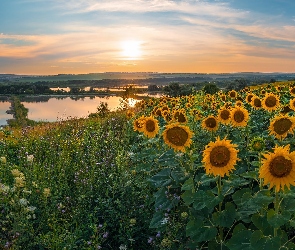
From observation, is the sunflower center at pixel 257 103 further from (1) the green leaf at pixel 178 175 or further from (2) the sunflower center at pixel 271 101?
(1) the green leaf at pixel 178 175

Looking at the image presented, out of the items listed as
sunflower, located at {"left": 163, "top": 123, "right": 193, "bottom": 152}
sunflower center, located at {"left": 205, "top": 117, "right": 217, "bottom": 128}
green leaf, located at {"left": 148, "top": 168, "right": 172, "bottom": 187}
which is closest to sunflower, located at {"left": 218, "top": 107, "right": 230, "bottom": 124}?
sunflower center, located at {"left": 205, "top": 117, "right": 217, "bottom": 128}

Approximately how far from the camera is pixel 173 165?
373cm

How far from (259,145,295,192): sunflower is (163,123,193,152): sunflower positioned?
111 centimetres

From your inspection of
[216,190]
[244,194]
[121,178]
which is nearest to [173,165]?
[216,190]

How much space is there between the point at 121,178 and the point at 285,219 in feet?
9.57

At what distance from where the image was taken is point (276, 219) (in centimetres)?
259

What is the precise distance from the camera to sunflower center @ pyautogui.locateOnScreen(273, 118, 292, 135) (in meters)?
3.96

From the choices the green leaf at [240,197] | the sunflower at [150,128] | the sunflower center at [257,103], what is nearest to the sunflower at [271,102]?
the sunflower center at [257,103]

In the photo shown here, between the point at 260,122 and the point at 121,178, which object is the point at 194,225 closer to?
the point at 121,178

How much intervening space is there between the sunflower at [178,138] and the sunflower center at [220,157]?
0.66 m

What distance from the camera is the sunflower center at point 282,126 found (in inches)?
156

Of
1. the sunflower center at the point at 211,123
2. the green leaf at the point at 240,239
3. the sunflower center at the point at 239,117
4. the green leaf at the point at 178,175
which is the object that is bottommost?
the green leaf at the point at 240,239

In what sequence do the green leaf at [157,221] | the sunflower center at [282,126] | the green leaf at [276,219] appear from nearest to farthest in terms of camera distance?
1. the green leaf at [276,219]
2. the green leaf at [157,221]
3. the sunflower center at [282,126]

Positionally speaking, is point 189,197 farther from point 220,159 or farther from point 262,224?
point 262,224
